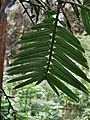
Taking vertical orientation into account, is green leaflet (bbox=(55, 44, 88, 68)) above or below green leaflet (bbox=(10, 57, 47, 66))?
above

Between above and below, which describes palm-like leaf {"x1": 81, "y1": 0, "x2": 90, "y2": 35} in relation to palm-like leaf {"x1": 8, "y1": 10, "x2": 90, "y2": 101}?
above

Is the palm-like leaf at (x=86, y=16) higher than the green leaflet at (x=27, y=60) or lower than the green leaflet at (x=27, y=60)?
higher

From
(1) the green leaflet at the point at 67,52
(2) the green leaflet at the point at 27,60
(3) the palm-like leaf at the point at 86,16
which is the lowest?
(2) the green leaflet at the point at 27,60

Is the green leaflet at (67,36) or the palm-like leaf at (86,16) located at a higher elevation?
the palm-like leaf at (86,16)

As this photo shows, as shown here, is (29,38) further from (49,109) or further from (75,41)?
(49,109)

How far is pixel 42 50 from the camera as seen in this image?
0.46 metres

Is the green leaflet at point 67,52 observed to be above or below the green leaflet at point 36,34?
below

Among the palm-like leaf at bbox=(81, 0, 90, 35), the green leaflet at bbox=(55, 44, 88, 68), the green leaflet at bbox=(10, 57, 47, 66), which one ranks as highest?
the palm-like leaf at bbox=(81, 0, 90, 35)

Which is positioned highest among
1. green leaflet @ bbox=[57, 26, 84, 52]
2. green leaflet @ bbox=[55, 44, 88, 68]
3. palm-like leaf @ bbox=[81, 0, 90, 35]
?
palm-like leaf @ bbox=[81, 0, 90, 35]

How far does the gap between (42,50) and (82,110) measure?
1.87 meters

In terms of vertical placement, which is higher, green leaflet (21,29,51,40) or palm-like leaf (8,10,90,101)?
green leaflet (21,29,51,40)

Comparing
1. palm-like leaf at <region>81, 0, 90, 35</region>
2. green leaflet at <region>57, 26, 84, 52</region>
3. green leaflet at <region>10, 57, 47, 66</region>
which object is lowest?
green leaflet at <region>10, 57, 47, 66</region>

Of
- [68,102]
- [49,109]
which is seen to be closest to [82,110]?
[68,102]

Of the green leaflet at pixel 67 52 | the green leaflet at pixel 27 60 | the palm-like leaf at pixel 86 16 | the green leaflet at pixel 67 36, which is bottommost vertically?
the green leaflet at pixel 27 60
